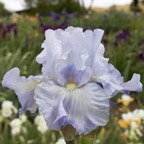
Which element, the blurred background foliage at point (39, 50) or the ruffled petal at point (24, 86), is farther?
the blurred background foliage at point (39, 50)

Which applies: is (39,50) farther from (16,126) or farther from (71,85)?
(71,85)

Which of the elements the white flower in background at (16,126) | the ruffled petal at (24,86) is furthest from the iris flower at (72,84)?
the white flower in background at (16,126)

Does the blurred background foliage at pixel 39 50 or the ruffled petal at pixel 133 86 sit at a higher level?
the ruffled petal at pixel 133 86

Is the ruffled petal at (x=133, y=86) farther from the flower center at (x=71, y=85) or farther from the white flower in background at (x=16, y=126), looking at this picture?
the white flower in background at (x=16, y=126)

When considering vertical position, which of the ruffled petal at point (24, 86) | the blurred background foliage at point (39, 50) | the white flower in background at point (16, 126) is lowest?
the blurred background foliage at point (39, 50)

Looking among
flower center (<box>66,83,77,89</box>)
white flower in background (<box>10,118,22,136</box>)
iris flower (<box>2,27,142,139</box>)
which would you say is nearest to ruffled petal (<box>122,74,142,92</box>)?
iris flower (<box>2,27,142,139</box>)

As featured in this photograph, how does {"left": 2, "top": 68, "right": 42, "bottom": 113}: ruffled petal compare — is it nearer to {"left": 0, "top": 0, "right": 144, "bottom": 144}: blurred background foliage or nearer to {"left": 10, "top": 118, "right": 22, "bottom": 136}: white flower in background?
{"left": 0, "top": 0, "right": 144, "bottom": 144}: blurred background foliage

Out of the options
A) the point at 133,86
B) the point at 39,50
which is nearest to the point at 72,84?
the point at 133,86
